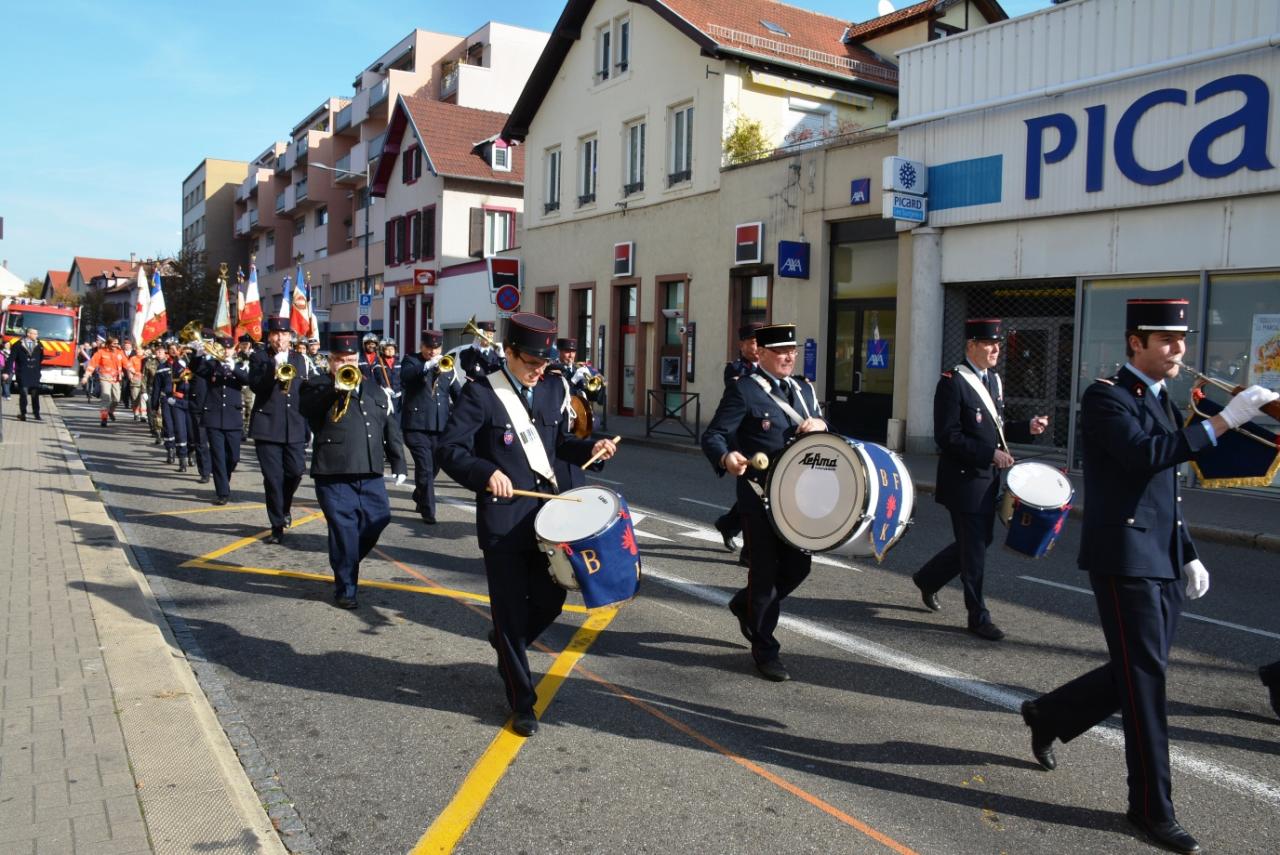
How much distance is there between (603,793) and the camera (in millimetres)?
4164

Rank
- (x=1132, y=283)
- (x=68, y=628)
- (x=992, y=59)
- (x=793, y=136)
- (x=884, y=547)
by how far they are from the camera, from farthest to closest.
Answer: (x=793, y=136) < (x=992, y=59) < (x=1132, y=283) < (x=68, y=628) < (x=884, y=547)

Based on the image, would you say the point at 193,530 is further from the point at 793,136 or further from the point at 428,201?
the point at 428,201

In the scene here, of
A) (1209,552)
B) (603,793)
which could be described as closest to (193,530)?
(603,793)

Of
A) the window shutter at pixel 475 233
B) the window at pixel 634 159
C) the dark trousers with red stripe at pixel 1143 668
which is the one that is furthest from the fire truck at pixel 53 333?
the dark trousers with red stripe at pixel 1143 668

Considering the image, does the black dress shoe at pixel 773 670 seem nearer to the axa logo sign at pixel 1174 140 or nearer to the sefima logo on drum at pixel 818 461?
the sefima logo on drum at pixel 818 461

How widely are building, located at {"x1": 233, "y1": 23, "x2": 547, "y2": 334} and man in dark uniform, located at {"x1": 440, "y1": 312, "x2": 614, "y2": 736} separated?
124 feet

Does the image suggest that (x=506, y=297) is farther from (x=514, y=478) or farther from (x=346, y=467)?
(x=514, y=478)

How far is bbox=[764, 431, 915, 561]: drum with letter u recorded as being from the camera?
4801 mm

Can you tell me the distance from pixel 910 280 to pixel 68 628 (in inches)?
588

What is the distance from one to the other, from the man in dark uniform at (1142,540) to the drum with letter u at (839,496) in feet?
2.99

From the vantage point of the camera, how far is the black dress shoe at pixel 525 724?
4.78 meters

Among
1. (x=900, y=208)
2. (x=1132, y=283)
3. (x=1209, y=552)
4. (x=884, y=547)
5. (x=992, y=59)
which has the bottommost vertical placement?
(x=1209, y=552)

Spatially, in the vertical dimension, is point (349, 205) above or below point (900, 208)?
above

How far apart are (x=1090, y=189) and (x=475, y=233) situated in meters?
25.8
